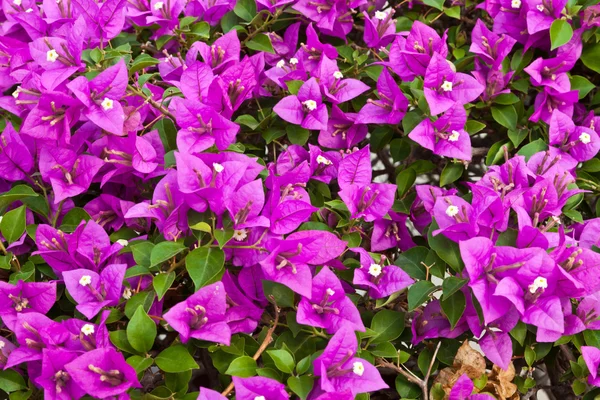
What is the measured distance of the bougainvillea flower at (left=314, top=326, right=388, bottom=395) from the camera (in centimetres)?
98

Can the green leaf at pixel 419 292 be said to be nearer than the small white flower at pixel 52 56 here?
Yes

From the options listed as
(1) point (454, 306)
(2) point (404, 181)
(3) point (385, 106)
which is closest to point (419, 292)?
(1) point (454, 306)

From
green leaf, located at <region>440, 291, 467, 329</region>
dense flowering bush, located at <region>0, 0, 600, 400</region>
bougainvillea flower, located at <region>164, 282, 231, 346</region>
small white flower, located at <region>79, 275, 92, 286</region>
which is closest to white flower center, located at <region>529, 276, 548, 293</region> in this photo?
dense flowering bush, located at <region>0, 0, 600, 400</region>

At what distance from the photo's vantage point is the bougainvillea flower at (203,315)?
0.98 metres

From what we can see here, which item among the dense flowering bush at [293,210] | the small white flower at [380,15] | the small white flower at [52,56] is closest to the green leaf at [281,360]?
the dense flowering bush at [293,210]

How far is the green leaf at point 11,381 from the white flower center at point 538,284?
2.50 feet

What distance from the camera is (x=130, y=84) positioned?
126cm

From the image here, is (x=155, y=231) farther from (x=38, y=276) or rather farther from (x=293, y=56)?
(x=293, y=56)

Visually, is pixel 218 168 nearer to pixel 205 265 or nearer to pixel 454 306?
pixel 205 265

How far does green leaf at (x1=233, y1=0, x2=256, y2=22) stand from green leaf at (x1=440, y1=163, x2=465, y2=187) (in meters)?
0.48

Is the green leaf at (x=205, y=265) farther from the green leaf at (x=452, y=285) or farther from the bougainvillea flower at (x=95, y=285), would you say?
the green leaf at (x=452, y=285)

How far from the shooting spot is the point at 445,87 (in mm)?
1205

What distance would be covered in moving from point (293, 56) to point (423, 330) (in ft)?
2.05

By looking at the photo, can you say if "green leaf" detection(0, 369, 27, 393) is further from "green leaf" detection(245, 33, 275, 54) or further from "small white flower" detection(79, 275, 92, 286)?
"green leaf" detection(245, 33, 275, 54)
